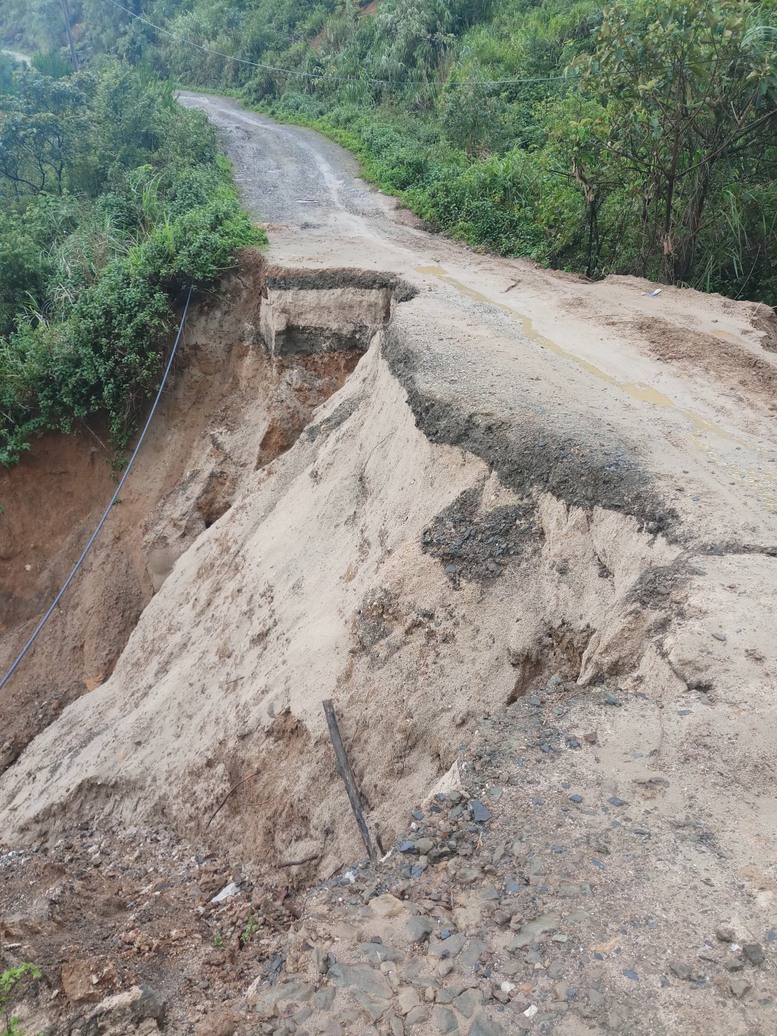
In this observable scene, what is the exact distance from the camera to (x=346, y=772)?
538 cm

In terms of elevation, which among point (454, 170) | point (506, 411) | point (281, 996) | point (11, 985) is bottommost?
point (11, 985)

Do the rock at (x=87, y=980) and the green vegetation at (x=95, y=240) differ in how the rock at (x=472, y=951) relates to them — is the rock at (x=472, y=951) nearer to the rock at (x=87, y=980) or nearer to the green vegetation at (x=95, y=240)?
the rock at (x=87, y=980)

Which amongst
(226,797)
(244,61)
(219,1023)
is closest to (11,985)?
(219,1023)

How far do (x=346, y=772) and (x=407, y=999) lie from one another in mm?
2429

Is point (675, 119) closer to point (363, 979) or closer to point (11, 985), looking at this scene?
point (363, 979)

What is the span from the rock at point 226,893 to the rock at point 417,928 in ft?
8.18

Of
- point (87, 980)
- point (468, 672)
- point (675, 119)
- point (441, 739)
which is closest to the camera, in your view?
point (87, 980)

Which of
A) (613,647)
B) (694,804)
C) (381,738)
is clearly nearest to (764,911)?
(694,804)

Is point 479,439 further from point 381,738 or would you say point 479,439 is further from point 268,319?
point 268,319

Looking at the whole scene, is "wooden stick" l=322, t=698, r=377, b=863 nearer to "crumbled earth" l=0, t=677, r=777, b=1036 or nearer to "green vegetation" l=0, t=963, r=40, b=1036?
"crumbled earth" l=0, t=677, r=777, b=1036

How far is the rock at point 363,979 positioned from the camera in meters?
3.03

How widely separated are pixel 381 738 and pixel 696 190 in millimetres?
9812

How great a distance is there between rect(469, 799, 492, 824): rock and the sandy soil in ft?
0.20

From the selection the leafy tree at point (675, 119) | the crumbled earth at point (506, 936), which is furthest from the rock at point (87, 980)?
the leafy tree at point (675, 119)
